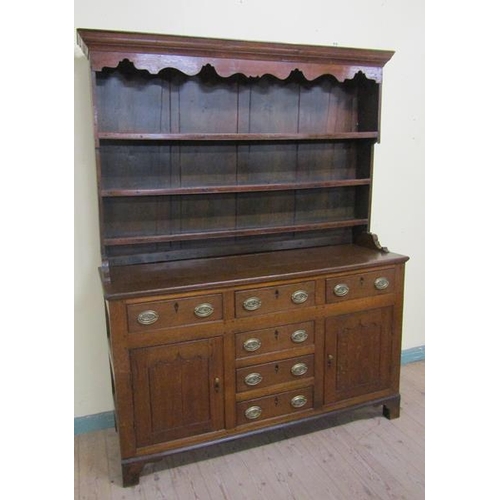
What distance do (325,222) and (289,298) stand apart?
1.95 feet

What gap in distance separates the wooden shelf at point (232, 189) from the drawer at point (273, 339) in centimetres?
66

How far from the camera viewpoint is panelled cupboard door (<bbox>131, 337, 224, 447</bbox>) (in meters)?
1.82

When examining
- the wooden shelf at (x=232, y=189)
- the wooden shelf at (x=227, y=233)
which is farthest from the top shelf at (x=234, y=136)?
the wooden shelf at (x=227, y=233)

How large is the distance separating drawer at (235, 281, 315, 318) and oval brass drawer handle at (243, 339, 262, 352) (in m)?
0.12

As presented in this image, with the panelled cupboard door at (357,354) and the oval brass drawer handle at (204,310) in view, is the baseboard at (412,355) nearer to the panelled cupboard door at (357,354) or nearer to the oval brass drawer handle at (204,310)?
the panelled cupboard door at (357,354)

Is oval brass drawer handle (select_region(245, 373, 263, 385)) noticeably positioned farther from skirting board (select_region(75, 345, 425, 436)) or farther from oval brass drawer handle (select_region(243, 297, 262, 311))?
skirting board (select_region(75, 345, 425, 436))

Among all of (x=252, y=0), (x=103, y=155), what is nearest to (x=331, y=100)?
(x=252, y=0)

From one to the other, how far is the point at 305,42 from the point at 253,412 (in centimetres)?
188

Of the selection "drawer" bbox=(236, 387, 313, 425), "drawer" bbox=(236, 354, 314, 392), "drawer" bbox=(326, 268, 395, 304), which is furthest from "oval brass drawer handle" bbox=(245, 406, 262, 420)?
"drawer" bbox=(326, 268, 395, 304)

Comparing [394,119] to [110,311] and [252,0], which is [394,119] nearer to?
[252,0]

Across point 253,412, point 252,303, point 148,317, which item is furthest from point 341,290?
point 148,317

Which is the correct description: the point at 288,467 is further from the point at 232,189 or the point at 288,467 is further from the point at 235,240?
the point at 232,189

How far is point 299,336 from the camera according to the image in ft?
6.68

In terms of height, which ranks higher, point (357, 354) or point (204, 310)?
point (204, 310)
